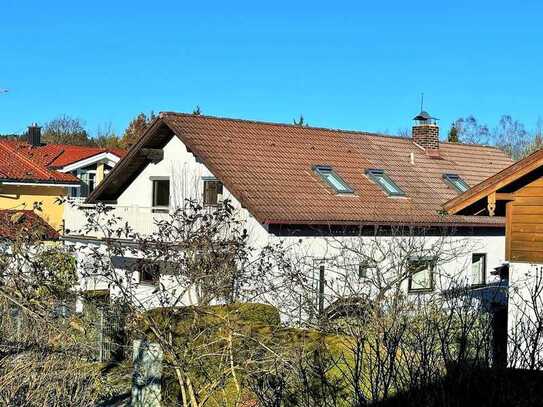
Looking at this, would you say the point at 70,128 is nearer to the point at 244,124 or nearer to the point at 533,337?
the point at 244,124

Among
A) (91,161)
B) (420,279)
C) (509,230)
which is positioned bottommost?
(420,279)

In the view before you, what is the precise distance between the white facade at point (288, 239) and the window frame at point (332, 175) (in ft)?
5.78

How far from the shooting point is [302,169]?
23.9 m

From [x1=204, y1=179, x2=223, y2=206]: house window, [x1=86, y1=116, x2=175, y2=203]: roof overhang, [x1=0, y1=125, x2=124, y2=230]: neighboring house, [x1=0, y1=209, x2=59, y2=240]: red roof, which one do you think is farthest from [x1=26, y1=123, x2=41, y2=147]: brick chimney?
[x1=0, y1=209, x2=59, y2=240]: red roof

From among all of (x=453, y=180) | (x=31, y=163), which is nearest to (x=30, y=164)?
(x=31, y=163)

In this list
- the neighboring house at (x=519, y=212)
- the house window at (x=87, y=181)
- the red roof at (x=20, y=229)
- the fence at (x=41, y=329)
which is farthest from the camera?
the house window at (x=87, y=181)

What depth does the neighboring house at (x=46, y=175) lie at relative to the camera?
3375cm

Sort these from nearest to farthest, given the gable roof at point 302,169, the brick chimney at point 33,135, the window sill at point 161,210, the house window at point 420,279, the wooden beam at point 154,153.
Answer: the house window at point 420,279 < the gable roof at point 302,169 < the window sill at point 161,210 < the wooden beam at point 154,153 < the brick chimney at point 33,135

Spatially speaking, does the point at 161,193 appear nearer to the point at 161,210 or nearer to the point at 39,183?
the point at 161,210

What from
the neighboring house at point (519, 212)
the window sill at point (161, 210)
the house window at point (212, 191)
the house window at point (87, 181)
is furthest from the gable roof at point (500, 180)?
the house window at point (87, 181)

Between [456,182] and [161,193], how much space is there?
33.1ft

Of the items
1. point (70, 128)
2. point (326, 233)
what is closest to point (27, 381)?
point (326, 233)

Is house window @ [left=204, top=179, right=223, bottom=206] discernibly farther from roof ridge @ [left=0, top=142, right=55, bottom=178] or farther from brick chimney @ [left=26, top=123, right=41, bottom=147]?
brick chimney @ [left=26, top=123, right=41, bottom=147]

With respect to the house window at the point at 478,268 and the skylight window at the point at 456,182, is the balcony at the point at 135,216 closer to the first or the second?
the house window at the point at 478,268
